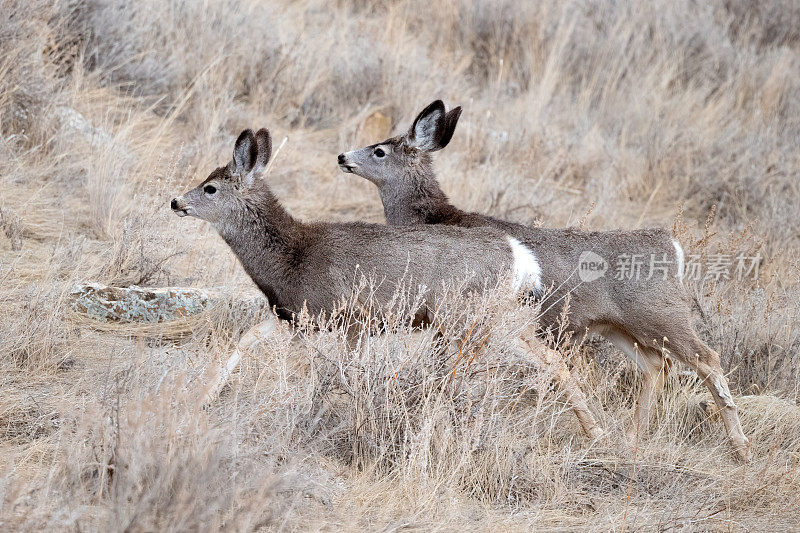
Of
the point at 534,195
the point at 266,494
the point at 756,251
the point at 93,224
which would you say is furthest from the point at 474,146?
the point at 266,494

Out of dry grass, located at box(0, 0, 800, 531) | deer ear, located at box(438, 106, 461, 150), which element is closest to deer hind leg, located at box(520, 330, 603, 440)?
dry grass, located at box(0, 0, 800, 531)

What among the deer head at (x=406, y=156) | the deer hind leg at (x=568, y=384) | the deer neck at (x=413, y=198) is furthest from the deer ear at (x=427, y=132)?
the deer hind leg at (x=568, y=384)

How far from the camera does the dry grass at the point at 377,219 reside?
3.95 m

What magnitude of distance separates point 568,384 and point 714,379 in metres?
0.94

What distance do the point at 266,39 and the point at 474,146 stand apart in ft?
8.98

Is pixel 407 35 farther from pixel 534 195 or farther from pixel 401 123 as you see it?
pixel 534 195

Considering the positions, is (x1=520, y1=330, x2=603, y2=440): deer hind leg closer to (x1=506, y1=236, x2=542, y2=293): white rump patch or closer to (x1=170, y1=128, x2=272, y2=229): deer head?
(x1=506, y1=236, x2=542, y2=293): white rump patch

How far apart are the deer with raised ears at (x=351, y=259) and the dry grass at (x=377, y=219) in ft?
0.65

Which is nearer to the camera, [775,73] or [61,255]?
[61,255]

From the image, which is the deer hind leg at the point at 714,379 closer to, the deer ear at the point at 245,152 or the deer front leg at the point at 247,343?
the deer front leg at the point at 247,343

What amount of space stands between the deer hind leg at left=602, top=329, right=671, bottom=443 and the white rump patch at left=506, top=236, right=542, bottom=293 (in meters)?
0.65

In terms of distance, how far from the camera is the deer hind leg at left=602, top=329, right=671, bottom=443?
560cm

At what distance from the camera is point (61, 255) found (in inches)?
256

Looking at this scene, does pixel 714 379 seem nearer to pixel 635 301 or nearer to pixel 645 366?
pixel 645 366
